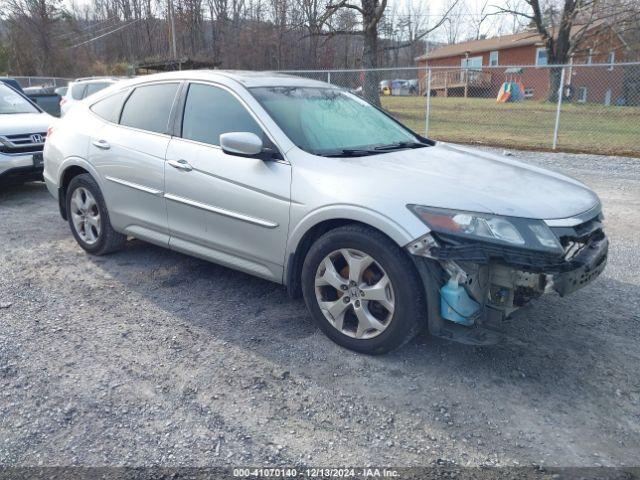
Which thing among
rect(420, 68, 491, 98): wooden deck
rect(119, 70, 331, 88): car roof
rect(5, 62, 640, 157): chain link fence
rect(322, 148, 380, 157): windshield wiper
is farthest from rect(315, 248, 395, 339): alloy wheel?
rect(420, 68, 491, 98): wooden deck

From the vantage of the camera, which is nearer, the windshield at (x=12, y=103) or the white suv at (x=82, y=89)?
the windshield at (x=12, y=103)

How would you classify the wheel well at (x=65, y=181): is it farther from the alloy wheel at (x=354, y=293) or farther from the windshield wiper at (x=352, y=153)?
the alloy wheel at (x=354, y=293)

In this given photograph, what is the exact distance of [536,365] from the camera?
3381 mm

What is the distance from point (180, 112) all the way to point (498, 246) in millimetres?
2711

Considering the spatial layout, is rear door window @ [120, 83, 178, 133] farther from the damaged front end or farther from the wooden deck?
the wooden deck

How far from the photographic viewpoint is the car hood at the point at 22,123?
7.54 m

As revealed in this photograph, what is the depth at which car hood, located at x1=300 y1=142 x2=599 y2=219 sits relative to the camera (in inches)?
125

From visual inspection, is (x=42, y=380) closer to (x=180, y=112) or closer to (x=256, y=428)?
(x=256, y=428)

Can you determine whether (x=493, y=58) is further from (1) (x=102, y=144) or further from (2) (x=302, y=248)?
(2) (x=302, y=248)

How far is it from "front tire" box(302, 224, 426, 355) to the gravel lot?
0.55 ft

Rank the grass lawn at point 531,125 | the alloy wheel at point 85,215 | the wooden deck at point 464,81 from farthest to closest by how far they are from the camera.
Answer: the wooden deck at point 464,81, the grass lawn at point 531,125, the alloy wheel at point 85,215

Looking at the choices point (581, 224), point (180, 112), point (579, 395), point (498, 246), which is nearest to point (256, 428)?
point (498, 246)

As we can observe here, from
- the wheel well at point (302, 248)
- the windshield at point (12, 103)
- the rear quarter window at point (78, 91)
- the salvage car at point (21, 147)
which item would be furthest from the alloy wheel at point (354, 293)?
the rear quarter window at point (78, 91)

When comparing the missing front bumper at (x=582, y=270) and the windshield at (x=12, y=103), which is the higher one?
the windshield at (x=12, y=103)
